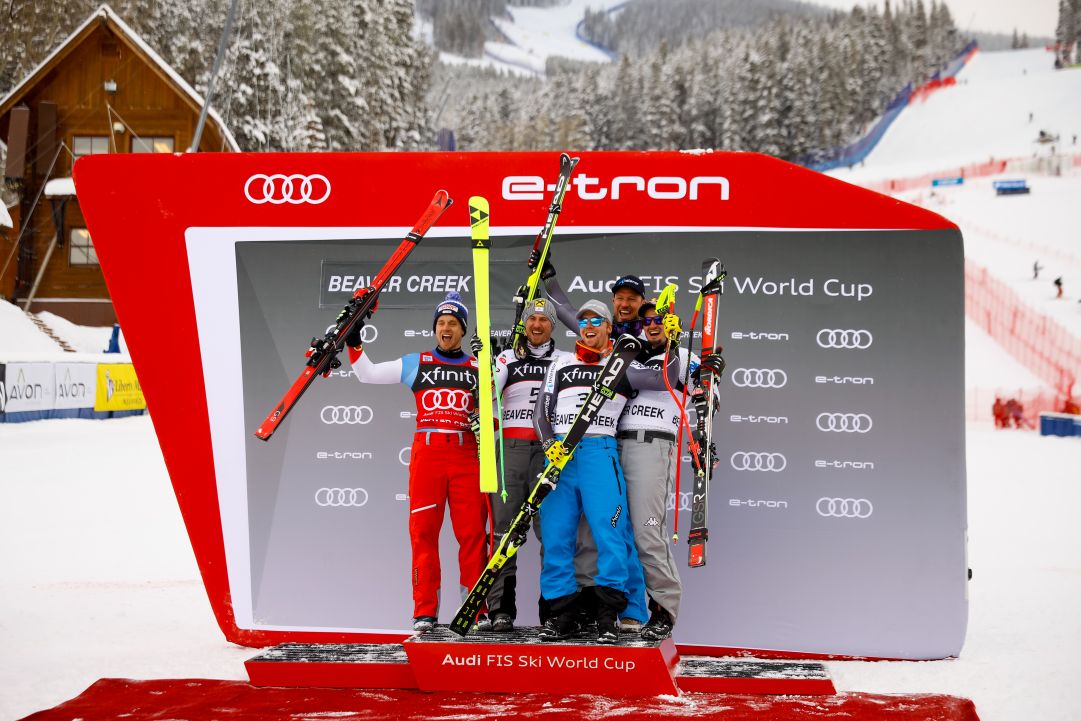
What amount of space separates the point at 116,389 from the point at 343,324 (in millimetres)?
16146

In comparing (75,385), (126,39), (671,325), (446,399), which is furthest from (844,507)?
(126,39)

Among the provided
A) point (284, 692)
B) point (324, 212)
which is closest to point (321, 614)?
point (284, 692)

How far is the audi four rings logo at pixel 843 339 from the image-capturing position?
509 cm

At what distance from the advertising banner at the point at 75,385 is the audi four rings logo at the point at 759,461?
15.2 m

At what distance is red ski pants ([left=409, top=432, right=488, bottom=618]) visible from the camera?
4699mm

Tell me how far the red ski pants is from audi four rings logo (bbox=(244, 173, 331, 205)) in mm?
1512

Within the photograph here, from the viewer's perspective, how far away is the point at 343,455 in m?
5.32

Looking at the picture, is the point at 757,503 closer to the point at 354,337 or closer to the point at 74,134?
the point at 354,337

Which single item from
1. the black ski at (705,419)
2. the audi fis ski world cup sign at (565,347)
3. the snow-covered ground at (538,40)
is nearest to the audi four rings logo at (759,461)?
the audi fis ski world cup sign at (565,347)

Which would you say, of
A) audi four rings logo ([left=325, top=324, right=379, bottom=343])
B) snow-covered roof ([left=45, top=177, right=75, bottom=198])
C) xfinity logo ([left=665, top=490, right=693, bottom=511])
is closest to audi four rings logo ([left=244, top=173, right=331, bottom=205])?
audi four rings logo ([left=325, top=324, right=379, bottom=343])

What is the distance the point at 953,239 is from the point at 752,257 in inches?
39.1

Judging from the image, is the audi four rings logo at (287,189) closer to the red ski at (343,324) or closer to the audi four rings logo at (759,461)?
the red ski at (343,324)

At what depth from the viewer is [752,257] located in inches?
203

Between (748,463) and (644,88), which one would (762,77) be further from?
(748,463)
